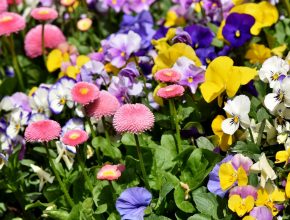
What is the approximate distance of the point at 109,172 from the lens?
1.91 metres

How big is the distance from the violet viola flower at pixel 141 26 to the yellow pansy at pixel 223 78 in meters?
0.55

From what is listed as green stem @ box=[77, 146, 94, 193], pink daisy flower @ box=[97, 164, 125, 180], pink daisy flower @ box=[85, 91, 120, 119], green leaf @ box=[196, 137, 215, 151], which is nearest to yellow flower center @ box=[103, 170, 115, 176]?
pink daisy flower @ box=[97, 164, 125, 180]

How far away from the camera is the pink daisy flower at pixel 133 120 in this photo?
1.84m

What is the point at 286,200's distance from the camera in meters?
1.83

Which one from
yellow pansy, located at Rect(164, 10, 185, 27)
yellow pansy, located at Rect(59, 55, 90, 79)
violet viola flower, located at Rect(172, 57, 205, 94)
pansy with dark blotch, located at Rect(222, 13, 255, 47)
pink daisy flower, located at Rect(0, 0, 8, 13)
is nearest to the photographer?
violet viola flower, located at Rect(172, 57, 205, 94)

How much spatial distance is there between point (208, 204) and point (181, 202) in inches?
3.6

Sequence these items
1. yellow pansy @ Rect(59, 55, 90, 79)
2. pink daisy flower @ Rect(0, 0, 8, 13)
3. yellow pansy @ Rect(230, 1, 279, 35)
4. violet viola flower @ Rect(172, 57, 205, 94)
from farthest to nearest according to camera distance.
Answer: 1. pink daisy flower @ Rect(0, 0, 8, 13)
2. yellow pansy @ Rect(59, 55, 90, 79)
3. yellow pansy @ Rect(230, 1, 279, 35)
4. violet viola flower @ Rect(172, 57, 205, 94)

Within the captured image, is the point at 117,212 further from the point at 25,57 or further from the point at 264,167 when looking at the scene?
the point at 25,57

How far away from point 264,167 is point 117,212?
474 mm

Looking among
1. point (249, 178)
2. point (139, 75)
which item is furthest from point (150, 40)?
point (249, 178)

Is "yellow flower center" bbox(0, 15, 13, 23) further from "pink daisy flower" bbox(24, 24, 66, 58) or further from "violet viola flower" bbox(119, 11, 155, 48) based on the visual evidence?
"violet viola flower" bbox(119, 11, 155, 48)

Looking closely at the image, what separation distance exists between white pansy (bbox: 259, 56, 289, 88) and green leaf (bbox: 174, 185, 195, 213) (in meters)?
0.43

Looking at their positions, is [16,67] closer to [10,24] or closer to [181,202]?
[10,24]

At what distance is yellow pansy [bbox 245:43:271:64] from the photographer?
96.7 inches
